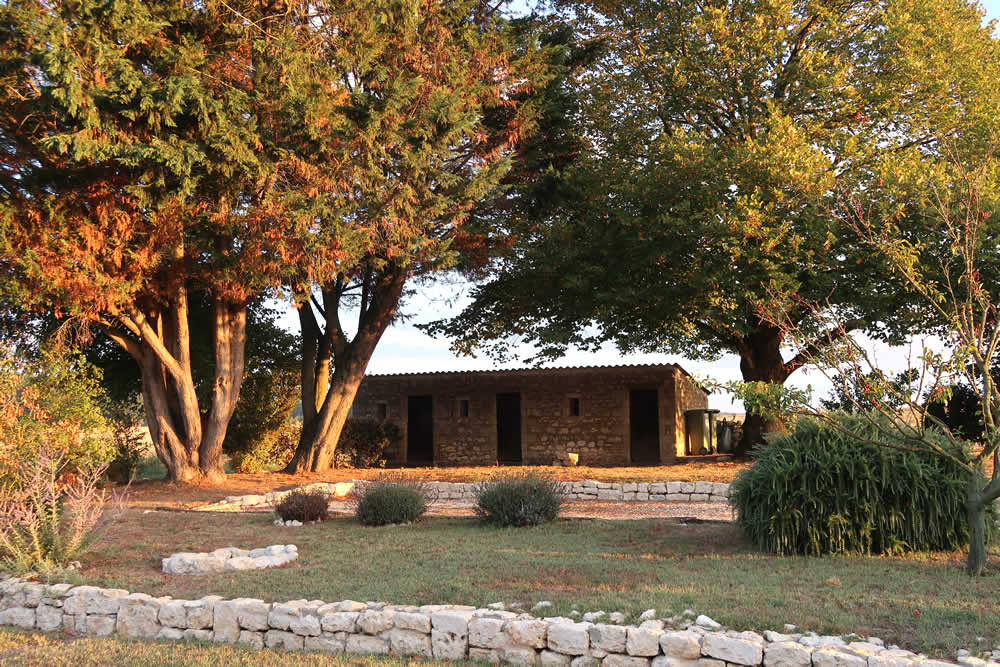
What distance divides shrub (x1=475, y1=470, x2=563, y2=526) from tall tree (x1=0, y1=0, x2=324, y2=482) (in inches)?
211

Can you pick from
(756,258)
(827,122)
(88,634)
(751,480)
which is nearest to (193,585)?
(88,634)

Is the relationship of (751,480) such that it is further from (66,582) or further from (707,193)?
(707,193)

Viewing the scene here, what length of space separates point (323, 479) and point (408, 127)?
7.92 metres

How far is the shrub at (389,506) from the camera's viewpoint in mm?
10609

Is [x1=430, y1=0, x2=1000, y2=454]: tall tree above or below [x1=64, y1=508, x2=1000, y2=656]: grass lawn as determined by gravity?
above

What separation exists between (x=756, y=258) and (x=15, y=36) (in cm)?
1278

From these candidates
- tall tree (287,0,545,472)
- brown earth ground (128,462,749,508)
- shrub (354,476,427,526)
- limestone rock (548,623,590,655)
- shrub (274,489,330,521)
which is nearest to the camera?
limestone rock (548,623,590,655)

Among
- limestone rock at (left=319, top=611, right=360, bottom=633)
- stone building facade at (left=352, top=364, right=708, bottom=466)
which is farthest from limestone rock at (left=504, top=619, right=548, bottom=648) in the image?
stone building facade at (left=352, top=364, right=708, bottom=466)

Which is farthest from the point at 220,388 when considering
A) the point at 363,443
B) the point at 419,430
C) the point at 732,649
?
the point at 732,649

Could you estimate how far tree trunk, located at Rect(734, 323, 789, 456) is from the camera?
1841 cm

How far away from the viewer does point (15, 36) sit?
11273 millimetres

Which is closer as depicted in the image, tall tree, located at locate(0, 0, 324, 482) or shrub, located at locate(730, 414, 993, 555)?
shrub, located at locate(730, 414, 993, 555)

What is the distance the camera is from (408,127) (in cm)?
1311

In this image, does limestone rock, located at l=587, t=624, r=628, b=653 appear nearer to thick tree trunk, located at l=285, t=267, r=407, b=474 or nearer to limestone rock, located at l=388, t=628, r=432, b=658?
limestone rock, located at l=388, t=628, r=432, b=658
